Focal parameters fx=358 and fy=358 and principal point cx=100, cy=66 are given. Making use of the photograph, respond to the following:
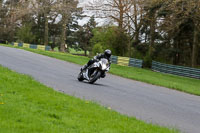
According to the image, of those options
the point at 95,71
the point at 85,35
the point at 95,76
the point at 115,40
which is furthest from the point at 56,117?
the point at 85,35

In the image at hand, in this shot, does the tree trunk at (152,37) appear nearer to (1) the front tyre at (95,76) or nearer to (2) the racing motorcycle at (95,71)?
(2) the racing motorcycle at (95,71)

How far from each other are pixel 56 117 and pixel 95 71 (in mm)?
8357

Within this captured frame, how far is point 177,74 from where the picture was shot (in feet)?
119

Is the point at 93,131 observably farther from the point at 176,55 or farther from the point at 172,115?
the point at 176,55

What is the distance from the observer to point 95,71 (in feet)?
49.7

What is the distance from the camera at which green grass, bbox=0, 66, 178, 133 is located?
589cm

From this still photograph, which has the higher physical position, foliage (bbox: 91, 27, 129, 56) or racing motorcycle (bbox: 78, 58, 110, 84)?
foliage (bbox: 91, 27, 129, 56)

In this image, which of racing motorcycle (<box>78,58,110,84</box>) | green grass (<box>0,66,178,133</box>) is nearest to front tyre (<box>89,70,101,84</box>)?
racing motorcycle (<box>78,58,110,84</box>)

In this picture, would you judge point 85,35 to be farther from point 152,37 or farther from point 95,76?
point 95,76

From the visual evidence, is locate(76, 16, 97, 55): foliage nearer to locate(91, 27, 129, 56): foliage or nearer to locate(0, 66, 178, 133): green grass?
locate(91, 27, 129, 56): foliage

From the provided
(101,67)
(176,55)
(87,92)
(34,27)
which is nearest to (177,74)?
(176,55)

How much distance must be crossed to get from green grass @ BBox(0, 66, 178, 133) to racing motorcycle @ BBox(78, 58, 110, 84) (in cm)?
576

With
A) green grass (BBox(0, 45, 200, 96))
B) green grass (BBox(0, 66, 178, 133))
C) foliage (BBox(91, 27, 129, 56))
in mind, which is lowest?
green grass (BBox(0, 45, 200, 96))

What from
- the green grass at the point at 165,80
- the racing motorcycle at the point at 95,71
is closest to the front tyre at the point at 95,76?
the racing motorcycle at the point at 95,71
